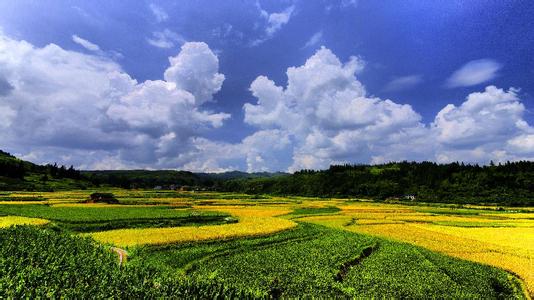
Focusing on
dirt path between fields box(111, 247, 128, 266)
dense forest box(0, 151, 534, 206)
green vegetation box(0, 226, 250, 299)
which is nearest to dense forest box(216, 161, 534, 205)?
dense forest box(0, 151, 534, 206)

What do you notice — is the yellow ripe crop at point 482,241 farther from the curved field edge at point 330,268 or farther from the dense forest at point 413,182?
the dense forest at point 413,182

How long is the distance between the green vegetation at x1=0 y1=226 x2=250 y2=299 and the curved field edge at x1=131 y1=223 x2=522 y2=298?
5.50 feet

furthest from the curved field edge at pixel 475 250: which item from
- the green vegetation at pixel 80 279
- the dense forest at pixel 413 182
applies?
the dense forest at pixel 413 182

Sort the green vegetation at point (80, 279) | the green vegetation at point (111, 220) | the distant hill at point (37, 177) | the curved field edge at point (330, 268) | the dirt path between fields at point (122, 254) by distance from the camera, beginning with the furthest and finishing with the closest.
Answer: the distant hill at point (37, 177)
the green vegetation at point (111, 220)
the dirt path between fields at point (122, 254)
the curved field edge at point (330, 268)
the green vegetation at point (80, 279)

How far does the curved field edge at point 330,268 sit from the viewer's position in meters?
20.1

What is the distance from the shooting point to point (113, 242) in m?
32.2

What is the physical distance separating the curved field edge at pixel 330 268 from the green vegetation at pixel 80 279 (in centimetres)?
168

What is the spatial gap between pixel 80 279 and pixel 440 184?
5986 inches

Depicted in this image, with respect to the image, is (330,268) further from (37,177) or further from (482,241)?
(37,177)

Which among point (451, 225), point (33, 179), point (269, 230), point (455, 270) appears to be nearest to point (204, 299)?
point (455, 270)

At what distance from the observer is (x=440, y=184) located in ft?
486

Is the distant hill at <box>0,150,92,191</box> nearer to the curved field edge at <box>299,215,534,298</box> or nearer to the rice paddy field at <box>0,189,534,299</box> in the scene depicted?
the rice paddy field at <box>0,189,534,299</box>

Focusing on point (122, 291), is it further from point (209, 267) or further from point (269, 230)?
point (269, 230)

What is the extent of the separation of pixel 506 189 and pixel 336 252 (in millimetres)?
122526
